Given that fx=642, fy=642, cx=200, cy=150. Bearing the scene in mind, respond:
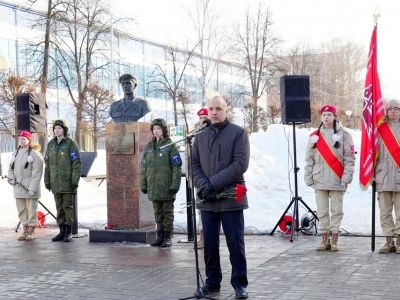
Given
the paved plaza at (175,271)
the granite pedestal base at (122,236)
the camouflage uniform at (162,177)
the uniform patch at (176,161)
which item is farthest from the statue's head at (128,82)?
the paved plaza at (175,271)

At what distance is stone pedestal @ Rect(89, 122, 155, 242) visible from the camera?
10123 millimetres

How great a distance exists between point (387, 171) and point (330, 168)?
0.76 m

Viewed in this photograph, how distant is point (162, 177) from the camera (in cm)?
951

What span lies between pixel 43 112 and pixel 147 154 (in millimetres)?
3754

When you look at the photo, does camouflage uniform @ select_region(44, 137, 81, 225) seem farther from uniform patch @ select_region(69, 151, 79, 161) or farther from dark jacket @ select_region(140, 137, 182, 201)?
dark jacket @ select_region(140, 137, 182, 201)

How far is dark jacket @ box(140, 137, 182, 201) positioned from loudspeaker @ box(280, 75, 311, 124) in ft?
7.15

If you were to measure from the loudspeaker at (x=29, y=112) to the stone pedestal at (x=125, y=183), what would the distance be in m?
2.58

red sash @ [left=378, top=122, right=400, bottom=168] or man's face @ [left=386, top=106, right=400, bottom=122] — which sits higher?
man's face @ [left=386, top=106, right=400, bottom=122]

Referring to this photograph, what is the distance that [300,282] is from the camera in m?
6.89

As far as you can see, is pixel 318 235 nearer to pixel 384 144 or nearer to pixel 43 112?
pixel 384 144

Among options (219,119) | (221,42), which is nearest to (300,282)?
(219,119)

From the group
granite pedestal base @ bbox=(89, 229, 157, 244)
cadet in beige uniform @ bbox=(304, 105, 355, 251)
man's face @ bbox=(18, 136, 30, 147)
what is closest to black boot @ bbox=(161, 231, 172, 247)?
granite pedestal base @ bbox=(89, 229, 157, 244)

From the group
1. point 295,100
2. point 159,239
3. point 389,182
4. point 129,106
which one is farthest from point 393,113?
point 129,106

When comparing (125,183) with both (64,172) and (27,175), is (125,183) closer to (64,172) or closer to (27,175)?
(64,172)
